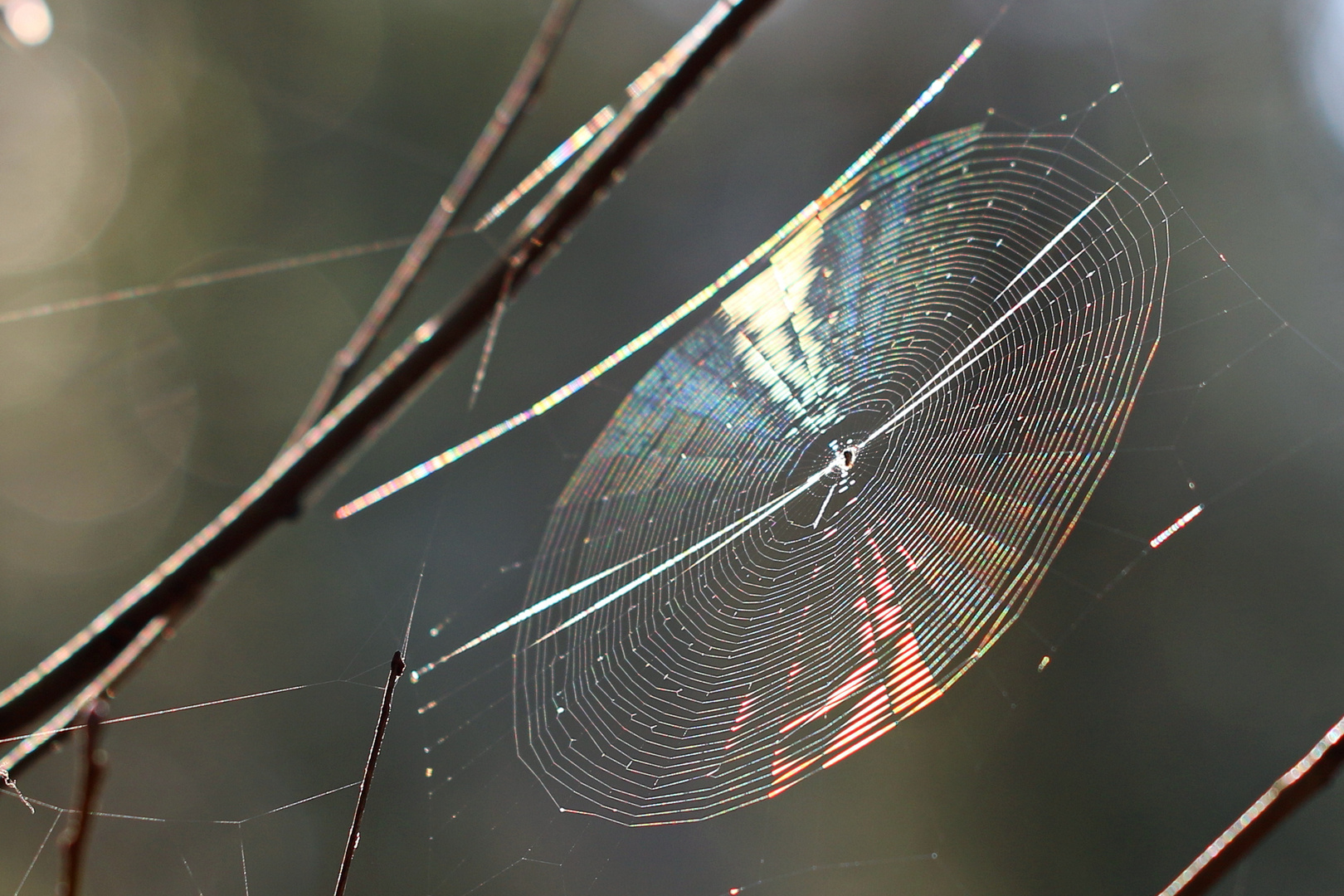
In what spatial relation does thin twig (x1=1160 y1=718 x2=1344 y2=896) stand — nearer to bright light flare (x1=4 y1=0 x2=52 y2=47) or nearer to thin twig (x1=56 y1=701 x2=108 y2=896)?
thin twig (x1=56 y1=701 x2=108 y2=896)

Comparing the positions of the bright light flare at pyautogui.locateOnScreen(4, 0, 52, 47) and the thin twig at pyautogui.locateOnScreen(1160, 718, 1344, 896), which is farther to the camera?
the bright light flare at pyautogui.locateOnScreen(4, 0, 52, 47)

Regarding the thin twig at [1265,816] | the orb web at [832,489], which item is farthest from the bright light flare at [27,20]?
the orb web at [832,489]

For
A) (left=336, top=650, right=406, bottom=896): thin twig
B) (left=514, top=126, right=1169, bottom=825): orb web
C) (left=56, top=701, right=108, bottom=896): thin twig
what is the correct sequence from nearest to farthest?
(left=56, top=701, right=108, bottom=896): thin twig
(left=336, top=650, right=406, bottom=896): thin twig
(left=514, top=126, right=1169, bottom=825): orb web

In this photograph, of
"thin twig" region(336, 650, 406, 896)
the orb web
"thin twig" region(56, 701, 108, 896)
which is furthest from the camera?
the orb web

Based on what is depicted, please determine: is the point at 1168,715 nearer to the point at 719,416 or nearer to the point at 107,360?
the point at 719,416

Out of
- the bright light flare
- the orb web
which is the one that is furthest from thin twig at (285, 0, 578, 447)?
the orb web

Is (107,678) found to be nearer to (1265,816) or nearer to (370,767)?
(370,767)
